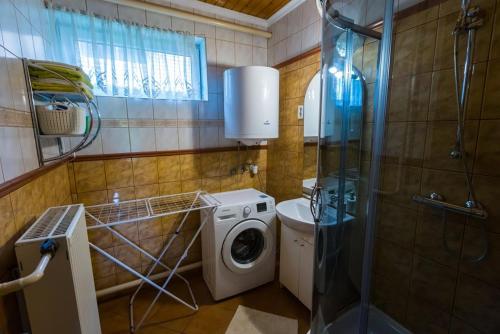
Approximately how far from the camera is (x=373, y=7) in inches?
43.1

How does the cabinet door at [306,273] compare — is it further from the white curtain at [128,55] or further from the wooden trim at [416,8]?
the white curtain at [128,55]

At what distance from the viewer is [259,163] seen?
8.21ft

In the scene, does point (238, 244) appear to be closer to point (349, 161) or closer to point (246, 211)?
point (246, 211)

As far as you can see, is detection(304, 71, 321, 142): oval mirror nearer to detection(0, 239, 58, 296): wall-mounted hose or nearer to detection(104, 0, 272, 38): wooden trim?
detection(104, 0, 272, 38): wooden trim

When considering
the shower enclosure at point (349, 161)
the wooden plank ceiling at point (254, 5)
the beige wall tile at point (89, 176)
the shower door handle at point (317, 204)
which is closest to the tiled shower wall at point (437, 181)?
the shower enclosure at point (349, 161)

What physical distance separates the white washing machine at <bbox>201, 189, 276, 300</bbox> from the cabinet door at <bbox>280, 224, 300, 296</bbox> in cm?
14

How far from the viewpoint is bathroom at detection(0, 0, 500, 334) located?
3.25 feet

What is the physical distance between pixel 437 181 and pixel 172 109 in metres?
1.95

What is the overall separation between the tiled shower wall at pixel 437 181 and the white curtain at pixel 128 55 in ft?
5.15

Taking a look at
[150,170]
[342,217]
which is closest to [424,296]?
[342,217]

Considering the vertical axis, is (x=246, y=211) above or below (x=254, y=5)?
below

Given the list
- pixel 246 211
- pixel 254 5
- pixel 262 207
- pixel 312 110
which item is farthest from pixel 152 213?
pixel 254 5

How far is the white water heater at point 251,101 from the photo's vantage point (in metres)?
1.86

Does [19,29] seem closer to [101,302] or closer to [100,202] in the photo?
[100,202]
